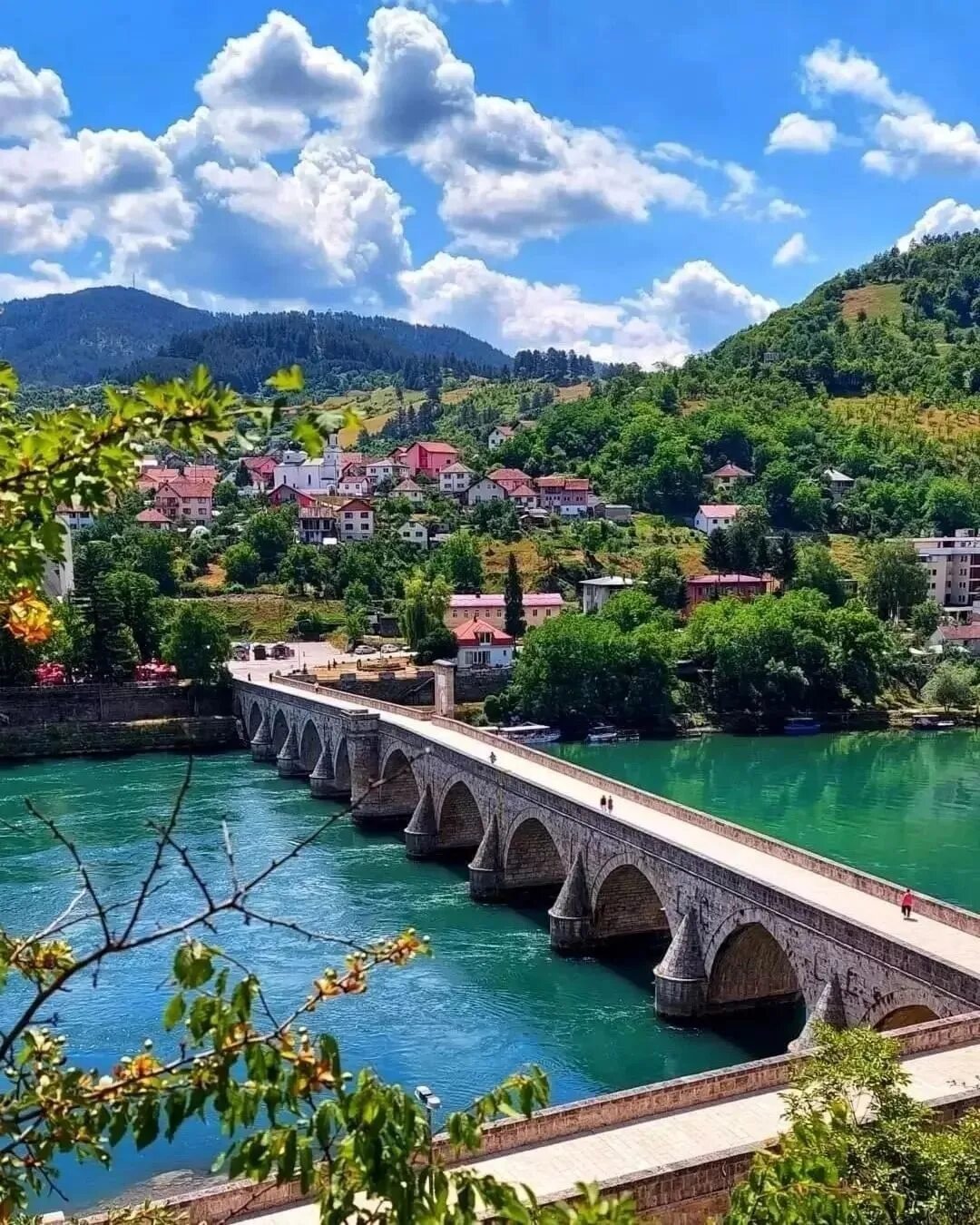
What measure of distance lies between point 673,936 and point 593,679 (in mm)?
37165

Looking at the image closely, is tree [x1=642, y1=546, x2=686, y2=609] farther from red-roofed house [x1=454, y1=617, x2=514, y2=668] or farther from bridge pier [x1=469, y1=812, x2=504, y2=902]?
bridge pier [x1=469, y1=812, x2=504, y2=902]

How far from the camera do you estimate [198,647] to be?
60.3 metres

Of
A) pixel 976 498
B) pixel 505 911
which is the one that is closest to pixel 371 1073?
pixel 505 911

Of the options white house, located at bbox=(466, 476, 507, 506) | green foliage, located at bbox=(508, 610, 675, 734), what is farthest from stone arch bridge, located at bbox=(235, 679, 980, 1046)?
white house, located at bbox=(466, 476, 507, 506)

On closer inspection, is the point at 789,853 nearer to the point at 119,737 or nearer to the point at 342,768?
the point at 342,768

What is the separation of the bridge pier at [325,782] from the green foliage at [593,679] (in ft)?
54.5

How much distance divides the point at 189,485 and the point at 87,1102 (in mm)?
99330

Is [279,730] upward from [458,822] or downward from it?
upward

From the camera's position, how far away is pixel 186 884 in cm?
3516

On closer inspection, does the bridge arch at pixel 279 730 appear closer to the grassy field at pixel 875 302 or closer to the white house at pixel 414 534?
the white house at pixel 414 534

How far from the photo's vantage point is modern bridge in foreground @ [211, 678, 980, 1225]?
14.1m

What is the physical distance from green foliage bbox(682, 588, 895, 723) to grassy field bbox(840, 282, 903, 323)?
4236 inches

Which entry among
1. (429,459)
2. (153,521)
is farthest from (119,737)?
(429,459)

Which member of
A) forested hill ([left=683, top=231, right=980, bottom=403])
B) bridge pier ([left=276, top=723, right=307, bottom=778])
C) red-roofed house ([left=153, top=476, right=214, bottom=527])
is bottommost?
bridge pier ([left=276, top=723, right=307, bottom=778])
